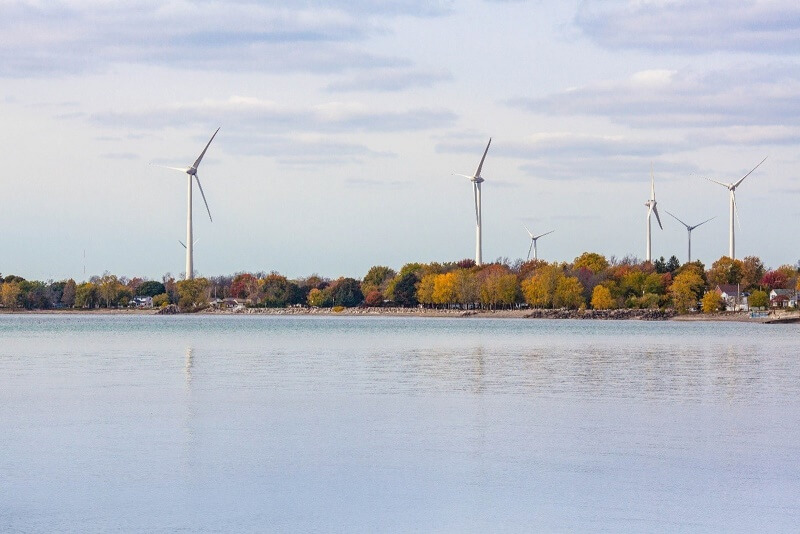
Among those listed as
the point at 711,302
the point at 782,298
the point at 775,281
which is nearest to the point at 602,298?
the point at 711,302

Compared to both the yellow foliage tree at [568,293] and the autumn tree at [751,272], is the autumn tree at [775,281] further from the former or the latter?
the yellow foliage tree at [568,293]

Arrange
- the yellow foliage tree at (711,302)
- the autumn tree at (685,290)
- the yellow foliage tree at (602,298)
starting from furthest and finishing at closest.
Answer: the yellow foliage tree at (602,298)
the autumn tree at (685,290)
the yellow foliage tree at (711,302)

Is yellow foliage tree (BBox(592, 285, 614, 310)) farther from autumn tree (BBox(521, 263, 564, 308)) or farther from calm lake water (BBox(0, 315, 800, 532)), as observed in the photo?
calm lake water (BBox(0, 315, 800, 532))

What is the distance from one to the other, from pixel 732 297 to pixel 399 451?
174m

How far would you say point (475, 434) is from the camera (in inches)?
1041

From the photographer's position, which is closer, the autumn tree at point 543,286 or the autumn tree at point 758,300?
the autumn tree at point 758,300

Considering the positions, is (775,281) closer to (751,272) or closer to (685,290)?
(751,272)

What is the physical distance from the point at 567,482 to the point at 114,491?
777 centimetres

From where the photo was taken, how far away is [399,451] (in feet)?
78.6

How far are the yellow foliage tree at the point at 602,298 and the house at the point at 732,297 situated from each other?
17.0m

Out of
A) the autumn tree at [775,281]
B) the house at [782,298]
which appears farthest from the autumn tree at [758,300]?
the autumn tree at [775,281]

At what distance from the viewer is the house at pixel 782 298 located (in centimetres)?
18574

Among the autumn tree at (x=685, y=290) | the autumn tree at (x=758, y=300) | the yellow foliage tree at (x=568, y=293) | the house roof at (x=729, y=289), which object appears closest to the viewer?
the autumn tree at (x=685, y=290)

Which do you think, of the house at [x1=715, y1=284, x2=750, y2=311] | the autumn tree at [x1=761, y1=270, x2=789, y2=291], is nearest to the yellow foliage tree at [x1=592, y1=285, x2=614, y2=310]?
the house at [x1=715, y1=284, x2=750, y2=311]
